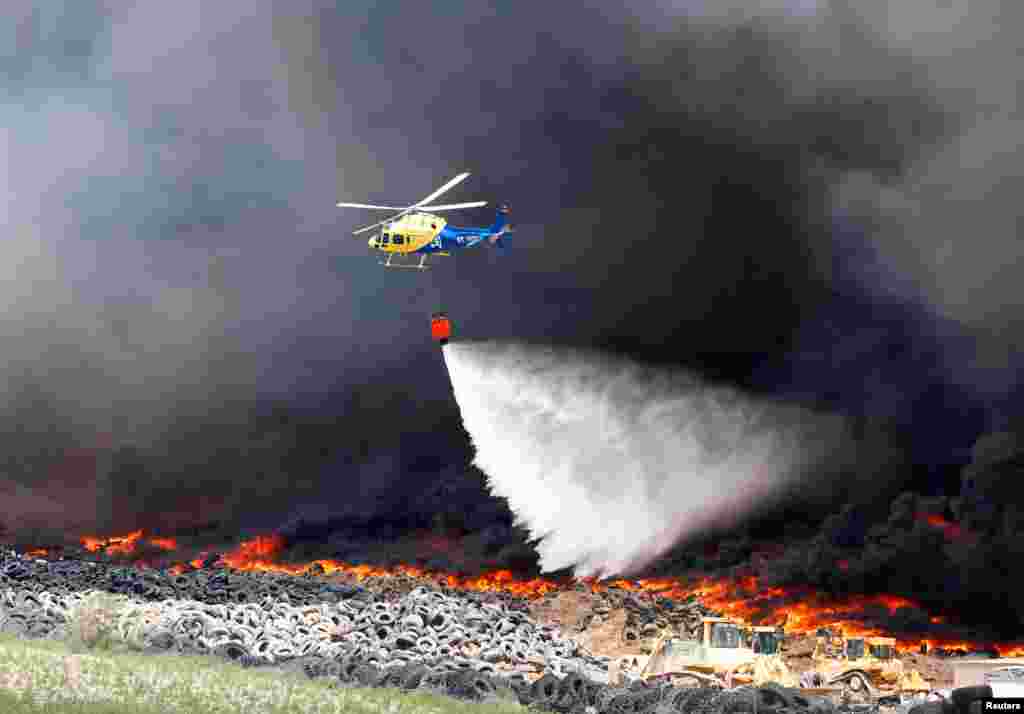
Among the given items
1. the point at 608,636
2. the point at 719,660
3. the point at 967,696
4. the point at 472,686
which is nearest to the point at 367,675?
the point at 472,686

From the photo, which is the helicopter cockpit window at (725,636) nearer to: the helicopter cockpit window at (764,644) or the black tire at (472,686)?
the helicopter cockpit window at (764,644)

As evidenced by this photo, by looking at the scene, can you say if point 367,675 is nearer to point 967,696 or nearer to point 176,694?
point 176,694

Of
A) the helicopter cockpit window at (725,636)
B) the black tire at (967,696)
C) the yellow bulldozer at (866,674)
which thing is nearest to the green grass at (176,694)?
the black tire at (967,696)

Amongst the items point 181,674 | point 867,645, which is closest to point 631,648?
point 867,645

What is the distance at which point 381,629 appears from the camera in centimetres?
5212

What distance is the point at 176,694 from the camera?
32.3 metres

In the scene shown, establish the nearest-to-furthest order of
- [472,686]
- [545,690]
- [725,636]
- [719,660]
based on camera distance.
A: 1. [472,686]
2. [545,690]
3. [719,660]
4. [725,636]

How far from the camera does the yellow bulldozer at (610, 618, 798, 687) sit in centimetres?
4638

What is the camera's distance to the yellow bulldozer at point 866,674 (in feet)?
149

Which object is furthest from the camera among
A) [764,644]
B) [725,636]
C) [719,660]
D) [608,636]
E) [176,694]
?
[608,636]

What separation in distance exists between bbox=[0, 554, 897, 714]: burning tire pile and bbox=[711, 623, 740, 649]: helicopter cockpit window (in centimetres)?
523

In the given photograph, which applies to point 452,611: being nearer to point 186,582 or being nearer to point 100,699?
point 186,582

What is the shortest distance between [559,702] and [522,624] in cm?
2253

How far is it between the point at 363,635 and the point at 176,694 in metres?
19.1
